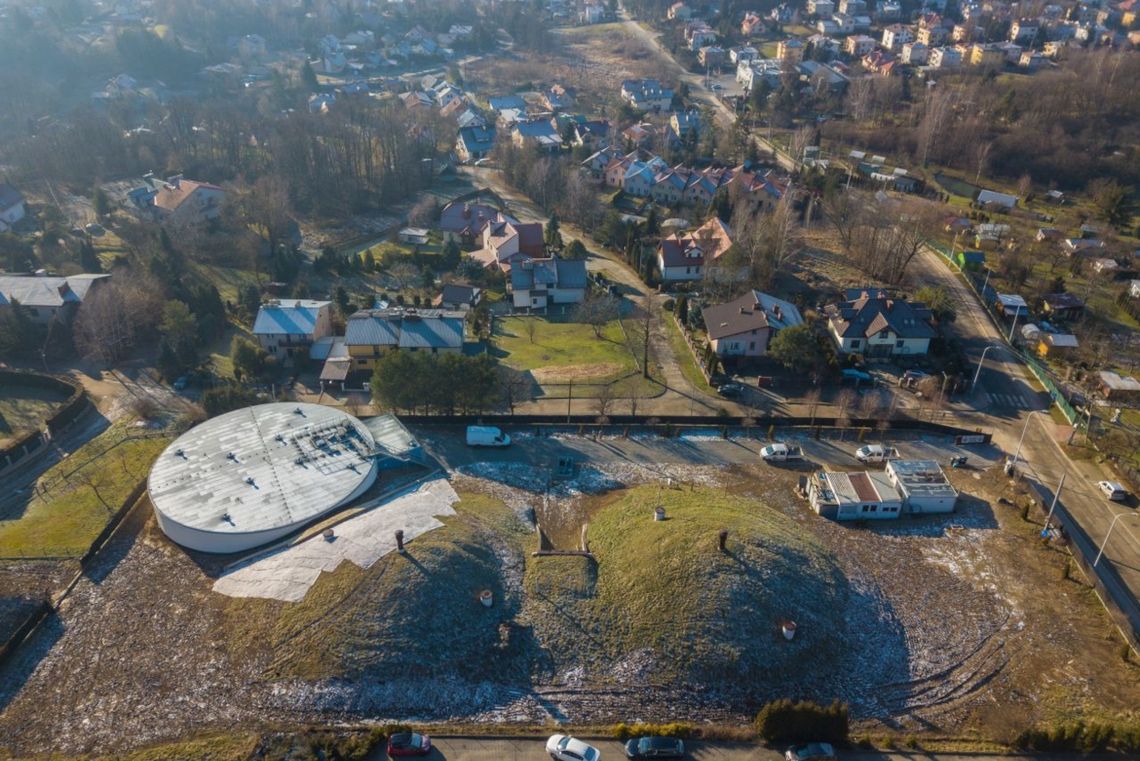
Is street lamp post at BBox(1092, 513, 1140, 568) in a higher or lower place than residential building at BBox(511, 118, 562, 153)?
lower

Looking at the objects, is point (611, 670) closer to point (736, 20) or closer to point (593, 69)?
point (593, 69)

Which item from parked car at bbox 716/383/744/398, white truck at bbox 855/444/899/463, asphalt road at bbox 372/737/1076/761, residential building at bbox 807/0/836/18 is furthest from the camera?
residential building at bbox 807/0/836/18

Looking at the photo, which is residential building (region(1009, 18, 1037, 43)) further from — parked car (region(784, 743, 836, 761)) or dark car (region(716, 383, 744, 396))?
parked car (region(784, 743, 836, 761))

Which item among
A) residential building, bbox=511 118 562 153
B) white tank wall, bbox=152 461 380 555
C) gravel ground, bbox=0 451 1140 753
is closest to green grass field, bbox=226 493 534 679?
gravel ground, bbox=0 451 1140 753

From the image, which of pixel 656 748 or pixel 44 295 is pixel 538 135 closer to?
pixel 44 295

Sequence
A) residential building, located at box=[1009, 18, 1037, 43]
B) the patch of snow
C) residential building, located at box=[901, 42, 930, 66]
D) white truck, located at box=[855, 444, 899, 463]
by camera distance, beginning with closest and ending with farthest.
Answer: the patch of snow < white truck, located at box=[855, 444, 899, 463] < residential building, located at box=[901, 42, 930, 66] < residential building, located at box=[1009, 18, 1037, 43]

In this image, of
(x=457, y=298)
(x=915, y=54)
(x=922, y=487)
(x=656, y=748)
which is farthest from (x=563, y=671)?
(x=915, y=54)
